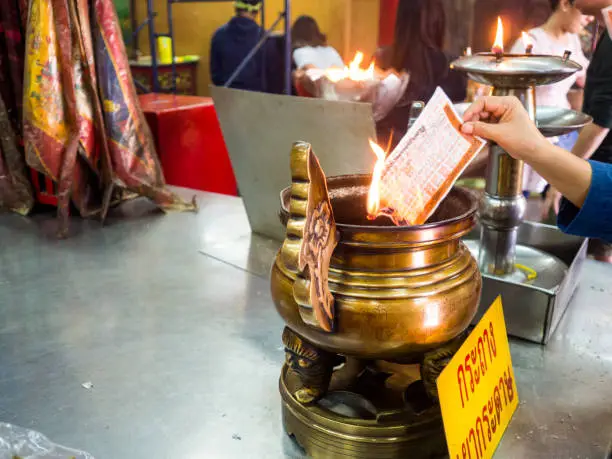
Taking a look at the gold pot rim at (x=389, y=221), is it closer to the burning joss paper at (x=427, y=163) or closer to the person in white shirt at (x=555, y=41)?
the burning joss paper at (x=427, y=163)

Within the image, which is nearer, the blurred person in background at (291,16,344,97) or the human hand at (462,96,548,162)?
the human hand at (462,96,548,162)

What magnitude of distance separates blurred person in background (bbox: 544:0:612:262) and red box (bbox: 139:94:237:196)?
1.33 meters

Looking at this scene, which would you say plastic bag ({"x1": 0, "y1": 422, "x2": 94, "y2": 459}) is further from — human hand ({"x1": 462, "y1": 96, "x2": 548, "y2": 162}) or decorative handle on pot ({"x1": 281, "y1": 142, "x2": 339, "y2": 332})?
human hand ({"x1": 462, "y1": 96, "x2": 548, "y2": 162})

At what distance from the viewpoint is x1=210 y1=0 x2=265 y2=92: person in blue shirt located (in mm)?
4379

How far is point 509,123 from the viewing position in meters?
0.77

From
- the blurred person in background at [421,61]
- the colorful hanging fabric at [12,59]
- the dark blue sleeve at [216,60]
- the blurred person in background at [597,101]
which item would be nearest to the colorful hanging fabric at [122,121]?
the colorful hanging fabric at [12,59]

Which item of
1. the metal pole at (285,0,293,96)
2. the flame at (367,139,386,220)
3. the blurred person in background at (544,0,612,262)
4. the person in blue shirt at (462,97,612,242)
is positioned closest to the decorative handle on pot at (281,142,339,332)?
the flame at (367,139,386,220)

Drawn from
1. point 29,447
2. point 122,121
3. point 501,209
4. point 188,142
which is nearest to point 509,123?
point 501,209

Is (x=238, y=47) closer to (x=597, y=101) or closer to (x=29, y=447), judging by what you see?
(x=597, y=101)

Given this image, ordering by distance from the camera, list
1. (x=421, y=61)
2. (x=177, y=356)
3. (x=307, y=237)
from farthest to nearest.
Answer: (x=421, y=61) < (x=177, y=356) < (x=307, y=237)

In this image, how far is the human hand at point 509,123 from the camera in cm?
77

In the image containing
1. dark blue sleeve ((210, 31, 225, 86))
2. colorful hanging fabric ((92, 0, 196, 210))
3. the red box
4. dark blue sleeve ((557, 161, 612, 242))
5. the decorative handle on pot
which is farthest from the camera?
dark blue sleeve ((210, 31, 225, 86))

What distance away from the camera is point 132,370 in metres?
0.92

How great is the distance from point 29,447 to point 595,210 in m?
0.83
